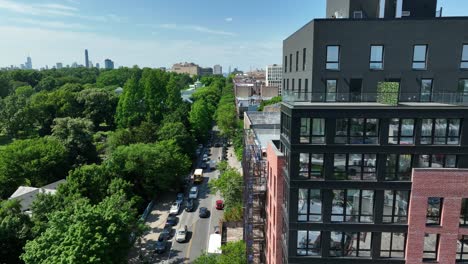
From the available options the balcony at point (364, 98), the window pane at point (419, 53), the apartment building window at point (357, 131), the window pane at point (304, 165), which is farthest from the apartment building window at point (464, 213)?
the window pane at point (304, 165)

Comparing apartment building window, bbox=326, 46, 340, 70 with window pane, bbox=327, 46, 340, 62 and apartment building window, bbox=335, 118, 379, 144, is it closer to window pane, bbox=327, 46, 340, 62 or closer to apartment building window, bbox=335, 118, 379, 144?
window pane, bbox=327, 46, 340, 62

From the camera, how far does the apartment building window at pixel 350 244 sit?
62.5 feet

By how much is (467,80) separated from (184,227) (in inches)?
1297

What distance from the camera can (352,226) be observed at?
734 inches

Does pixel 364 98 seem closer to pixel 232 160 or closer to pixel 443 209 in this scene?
pixel 443 209

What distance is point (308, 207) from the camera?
62.3 feet

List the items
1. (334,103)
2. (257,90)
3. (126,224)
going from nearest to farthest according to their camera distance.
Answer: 1. (334,103)
2. (126,224)
3. (257,90)

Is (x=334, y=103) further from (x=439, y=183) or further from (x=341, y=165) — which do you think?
(x=439, y=183)

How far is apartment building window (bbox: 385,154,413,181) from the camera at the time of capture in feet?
59.8

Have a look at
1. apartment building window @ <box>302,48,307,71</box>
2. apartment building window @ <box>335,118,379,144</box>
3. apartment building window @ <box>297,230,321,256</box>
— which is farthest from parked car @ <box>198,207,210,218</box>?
apartment building window @ <box>335,118,379,144</box>

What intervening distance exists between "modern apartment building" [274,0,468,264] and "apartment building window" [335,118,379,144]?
0.20 feet

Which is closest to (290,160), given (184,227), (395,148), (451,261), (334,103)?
(334,103)

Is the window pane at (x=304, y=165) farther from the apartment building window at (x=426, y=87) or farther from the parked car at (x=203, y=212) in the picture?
the parked car at (x=203, y=212)

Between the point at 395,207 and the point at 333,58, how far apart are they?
33.5ft
